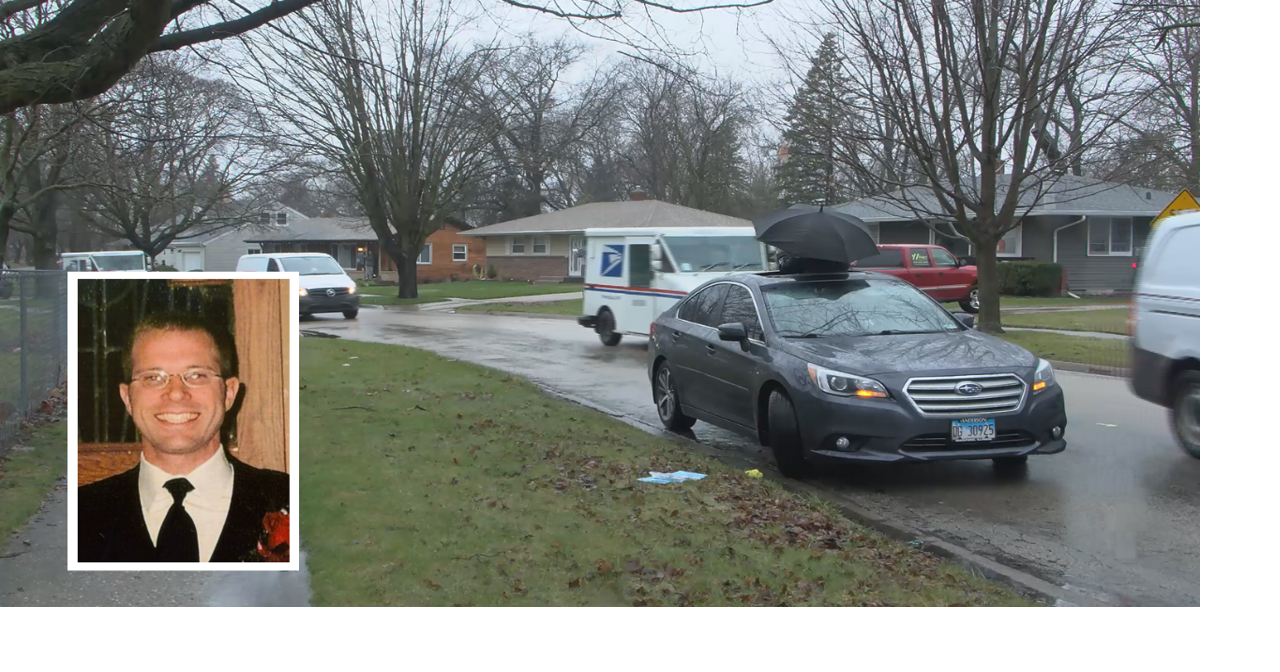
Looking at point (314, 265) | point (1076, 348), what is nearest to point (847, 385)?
point (1076, 348)

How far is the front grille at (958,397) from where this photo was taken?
768cm

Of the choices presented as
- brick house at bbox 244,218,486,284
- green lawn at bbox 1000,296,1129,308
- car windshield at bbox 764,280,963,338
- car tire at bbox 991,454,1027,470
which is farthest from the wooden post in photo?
brick house at bbox 244,218,486,284

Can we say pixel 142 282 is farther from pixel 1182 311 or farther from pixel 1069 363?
pixel 1069 363

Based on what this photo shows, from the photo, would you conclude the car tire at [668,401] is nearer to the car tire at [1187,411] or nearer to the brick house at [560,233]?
the car tire at [1187,411]

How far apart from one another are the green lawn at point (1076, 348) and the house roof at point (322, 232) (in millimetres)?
46672

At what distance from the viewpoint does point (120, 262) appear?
32.0m

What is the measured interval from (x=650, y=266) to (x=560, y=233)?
111 ft

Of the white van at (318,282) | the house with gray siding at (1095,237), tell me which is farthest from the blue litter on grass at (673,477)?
the house with gray siding at (1095,237)

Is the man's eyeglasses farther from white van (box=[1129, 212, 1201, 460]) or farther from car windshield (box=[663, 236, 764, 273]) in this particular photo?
car windshield (box=[663, 236, 764, 273])

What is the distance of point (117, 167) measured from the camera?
19094 mm

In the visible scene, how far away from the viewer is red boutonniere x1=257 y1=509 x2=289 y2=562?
14.6ft

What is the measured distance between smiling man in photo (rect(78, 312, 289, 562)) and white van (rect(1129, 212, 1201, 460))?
6.92 metres
